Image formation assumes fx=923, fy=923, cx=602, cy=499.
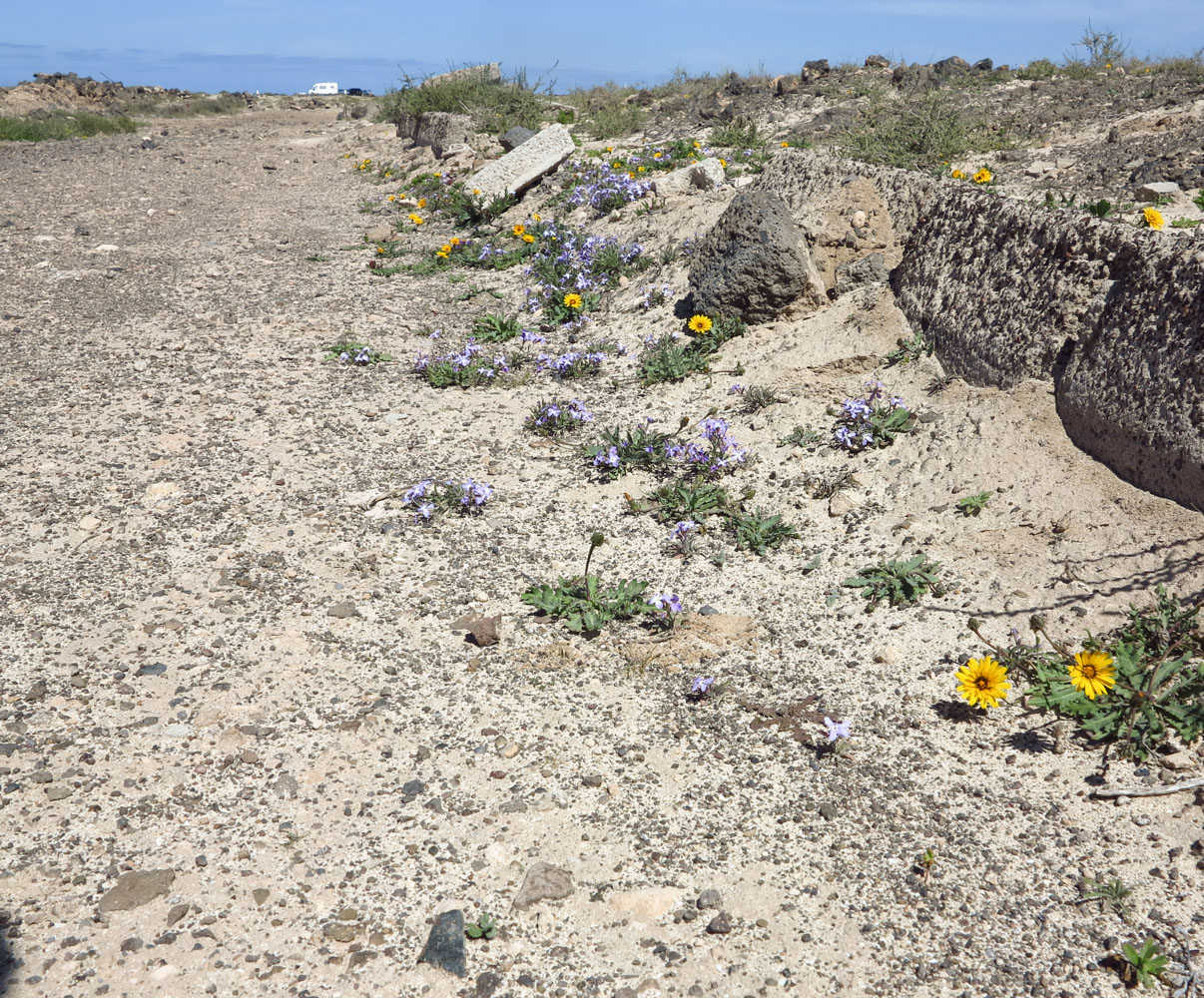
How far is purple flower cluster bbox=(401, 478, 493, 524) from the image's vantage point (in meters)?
4.60

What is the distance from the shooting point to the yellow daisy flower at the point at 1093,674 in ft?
9.71

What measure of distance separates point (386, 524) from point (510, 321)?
284 centimetres

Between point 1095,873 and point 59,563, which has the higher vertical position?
point 59,563

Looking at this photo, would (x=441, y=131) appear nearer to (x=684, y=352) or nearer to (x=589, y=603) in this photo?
(x=684, y=352)

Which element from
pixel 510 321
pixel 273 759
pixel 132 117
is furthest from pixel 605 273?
pixel 132 117

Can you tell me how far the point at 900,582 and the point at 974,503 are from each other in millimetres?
568

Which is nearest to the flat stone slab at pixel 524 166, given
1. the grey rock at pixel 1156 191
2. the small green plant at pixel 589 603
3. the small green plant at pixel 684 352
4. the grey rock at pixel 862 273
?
the small green plant at pixel 684 352

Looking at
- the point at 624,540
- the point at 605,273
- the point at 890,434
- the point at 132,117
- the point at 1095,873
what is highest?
the point at 132,117

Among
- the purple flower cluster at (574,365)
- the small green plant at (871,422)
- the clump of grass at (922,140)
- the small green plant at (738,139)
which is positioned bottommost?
the small green plant at (871,422)

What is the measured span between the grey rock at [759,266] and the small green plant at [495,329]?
152cm

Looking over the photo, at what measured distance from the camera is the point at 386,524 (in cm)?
453

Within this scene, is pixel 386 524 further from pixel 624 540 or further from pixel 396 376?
pixel 396 376

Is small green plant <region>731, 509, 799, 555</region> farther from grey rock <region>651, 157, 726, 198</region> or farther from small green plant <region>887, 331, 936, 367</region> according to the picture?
grey rock <region>651, 157, 726, 198</region>

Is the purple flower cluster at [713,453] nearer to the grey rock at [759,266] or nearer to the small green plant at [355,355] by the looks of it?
the grey rock at [759,266]
